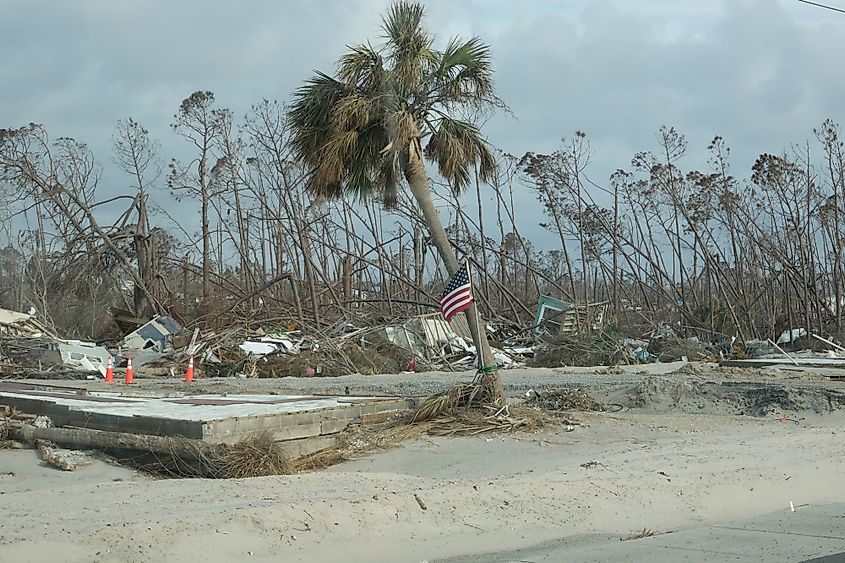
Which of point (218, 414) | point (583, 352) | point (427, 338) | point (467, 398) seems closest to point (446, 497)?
point (218, 414)

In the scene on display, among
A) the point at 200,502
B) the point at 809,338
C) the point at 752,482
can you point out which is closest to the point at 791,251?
the point at 809,338

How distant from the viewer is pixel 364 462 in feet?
36.1

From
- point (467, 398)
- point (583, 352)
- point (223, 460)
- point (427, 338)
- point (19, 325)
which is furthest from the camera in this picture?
point (19, 325)

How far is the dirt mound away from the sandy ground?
4.32 feet

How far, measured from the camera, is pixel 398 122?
43.6ft

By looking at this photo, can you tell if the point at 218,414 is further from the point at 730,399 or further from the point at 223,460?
the point at 730,399

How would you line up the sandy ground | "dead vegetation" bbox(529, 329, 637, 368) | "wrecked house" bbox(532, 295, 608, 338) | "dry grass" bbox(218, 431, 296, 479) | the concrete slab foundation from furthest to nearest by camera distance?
"wrecked house" bbox(532, 295, 608, 338), "dead vegetation" bbox(529, 329, 637, 368), the concrete slab foundation, "dry grass" bbox(218, 431, 296, 479), the sandy ground

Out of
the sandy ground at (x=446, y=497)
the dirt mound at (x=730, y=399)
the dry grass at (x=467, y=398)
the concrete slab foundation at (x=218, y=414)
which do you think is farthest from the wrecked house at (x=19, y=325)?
the dirt mound at (x=730, y=399)

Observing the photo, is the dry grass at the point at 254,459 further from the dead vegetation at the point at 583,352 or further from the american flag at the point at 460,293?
the dead vegetation at the point at 583,352

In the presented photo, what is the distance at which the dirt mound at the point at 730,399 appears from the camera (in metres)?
15.0

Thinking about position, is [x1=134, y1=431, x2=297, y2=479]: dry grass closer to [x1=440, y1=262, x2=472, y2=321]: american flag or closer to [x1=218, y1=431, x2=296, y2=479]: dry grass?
[x1=218, y1=431, x2=296, y2=479]: dry grass

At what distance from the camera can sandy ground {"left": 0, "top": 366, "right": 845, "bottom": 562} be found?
6.66m

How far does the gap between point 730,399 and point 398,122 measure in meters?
7.41

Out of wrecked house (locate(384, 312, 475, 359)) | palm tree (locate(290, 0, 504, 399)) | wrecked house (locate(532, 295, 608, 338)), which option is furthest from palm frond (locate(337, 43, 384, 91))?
wrecked house (locate(532, 295, 608, 338))
